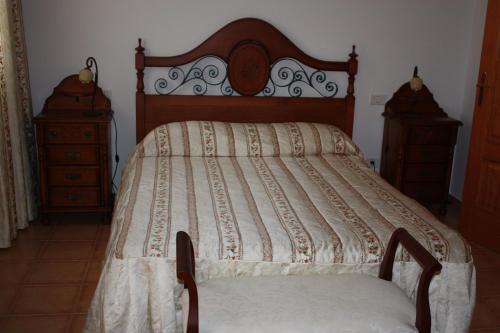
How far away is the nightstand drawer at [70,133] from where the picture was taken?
11.2 ft

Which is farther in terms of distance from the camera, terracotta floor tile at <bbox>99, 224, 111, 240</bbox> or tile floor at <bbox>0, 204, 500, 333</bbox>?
terracotta floor tile at <bbox>99, 224, 111, 240</bbox>

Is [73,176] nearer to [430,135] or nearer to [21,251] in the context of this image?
[21,251]

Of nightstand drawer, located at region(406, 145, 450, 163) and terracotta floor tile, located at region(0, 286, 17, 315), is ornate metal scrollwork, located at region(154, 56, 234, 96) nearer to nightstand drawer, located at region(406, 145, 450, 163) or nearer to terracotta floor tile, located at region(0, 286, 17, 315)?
nightstand drawer, located at region(406, 145, 450, 163)

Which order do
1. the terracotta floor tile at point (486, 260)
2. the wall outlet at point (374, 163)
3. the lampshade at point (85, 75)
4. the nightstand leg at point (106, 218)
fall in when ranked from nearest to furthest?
the terracotta floor tile at point (486, 260), the lampshade at point (85, 75), the nightstand leg at point (106, 218), the wall outlet at point (374, 163)

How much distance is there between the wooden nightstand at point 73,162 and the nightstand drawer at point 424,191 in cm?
218

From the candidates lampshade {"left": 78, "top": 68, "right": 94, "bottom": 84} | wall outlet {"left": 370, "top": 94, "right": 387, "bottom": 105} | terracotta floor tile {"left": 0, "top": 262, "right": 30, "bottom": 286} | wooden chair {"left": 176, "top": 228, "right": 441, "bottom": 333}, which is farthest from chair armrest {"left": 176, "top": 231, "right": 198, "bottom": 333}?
wall outlet {"left": 370, "top": 94, "right": 387, "bottom": 105}

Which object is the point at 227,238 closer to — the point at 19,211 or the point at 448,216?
the point at 19,211

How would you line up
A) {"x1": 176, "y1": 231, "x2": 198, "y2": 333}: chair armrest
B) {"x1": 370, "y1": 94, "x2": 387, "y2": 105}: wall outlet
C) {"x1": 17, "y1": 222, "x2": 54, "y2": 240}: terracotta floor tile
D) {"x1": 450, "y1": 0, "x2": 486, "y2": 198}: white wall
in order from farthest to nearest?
{"x1": 370, "y1": 94, "x2": 387, "y2": 105}: wall outlet
{"x1": 450, "y1": 0, "x2": 486, "y2": 198}: white wall
{"x1": 17, "y1": 222, "x2": 54, "y2": 240}: terracotta floor tile
{"x1": 176, "y1": 231, "x2": 198, "y2": 333}: chair armrest

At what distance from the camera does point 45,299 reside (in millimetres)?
2670

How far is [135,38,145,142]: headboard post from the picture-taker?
3.67 m

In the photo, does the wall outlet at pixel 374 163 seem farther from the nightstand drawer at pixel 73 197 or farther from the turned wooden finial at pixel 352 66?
the nightstand drawer at pixel 73 197

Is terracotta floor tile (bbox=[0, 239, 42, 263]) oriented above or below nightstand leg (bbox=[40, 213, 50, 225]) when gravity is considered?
below

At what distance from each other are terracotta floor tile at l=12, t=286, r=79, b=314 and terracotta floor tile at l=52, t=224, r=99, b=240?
0.67m

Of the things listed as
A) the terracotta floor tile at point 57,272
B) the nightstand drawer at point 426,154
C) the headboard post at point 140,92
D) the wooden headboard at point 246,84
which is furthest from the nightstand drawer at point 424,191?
the terracotta floor tile at point 57,272
